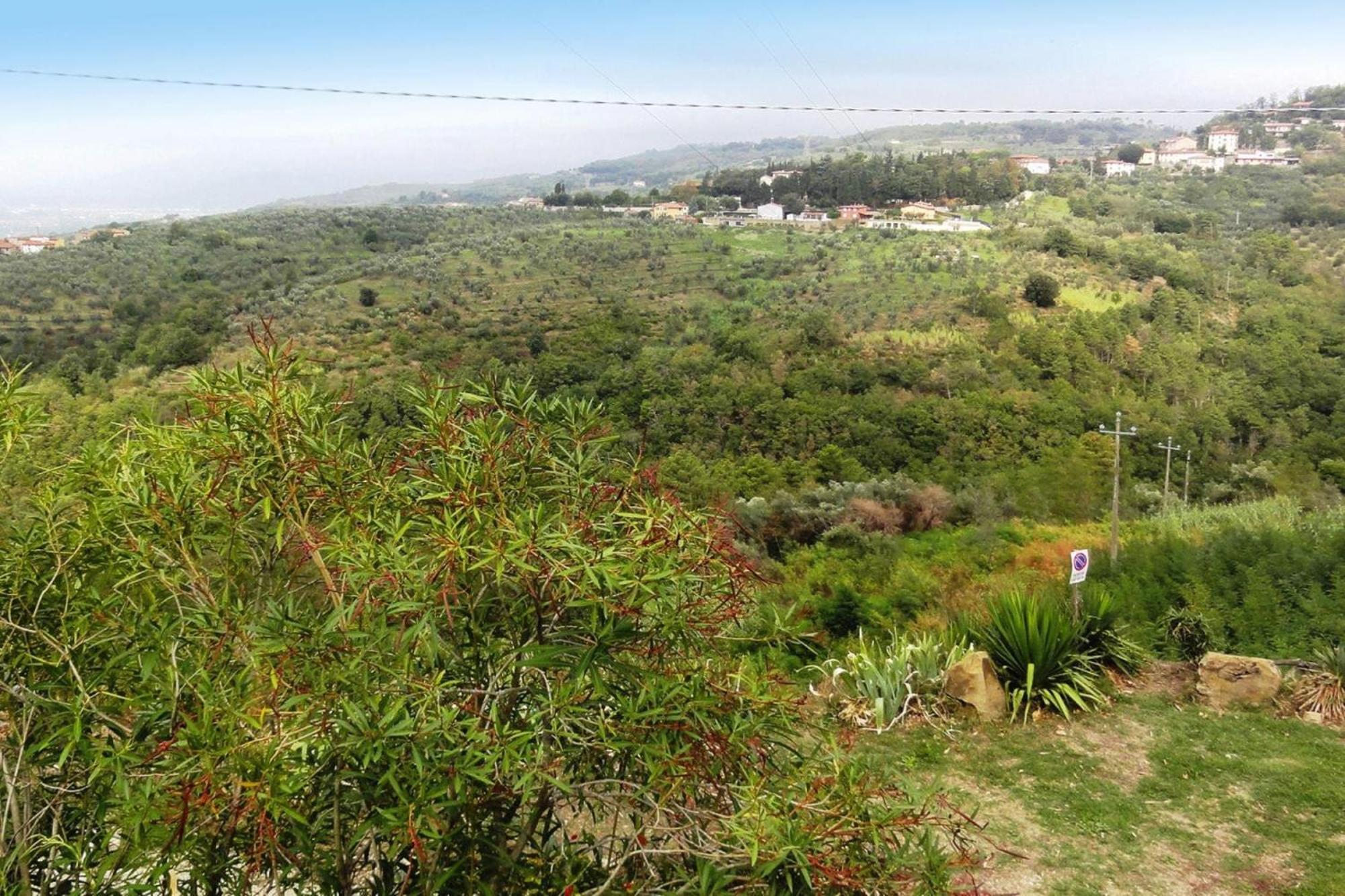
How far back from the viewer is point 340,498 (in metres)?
1.67

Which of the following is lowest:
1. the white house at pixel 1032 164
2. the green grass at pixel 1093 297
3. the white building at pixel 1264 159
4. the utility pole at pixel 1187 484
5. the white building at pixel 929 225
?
the utility pole at pixel 1187 484

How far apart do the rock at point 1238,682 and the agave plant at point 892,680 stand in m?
1.41

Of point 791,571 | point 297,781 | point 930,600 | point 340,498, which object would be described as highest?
point 340,498

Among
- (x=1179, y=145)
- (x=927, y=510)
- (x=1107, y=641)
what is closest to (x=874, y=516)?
(x=927, y=510)

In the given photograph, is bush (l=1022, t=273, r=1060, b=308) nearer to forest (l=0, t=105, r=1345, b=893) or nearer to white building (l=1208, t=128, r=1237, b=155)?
forest (l=0, t=105, r=1345, b=893)

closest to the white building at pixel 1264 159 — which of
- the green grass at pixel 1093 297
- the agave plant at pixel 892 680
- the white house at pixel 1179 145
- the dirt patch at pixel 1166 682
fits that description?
the white house at pixel 1179 145

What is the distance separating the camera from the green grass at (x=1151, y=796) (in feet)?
11.8

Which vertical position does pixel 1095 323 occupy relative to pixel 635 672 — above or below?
below

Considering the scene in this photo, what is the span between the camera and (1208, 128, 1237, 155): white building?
157ft

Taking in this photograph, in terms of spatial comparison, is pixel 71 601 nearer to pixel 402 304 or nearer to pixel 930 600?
pixel 930 600

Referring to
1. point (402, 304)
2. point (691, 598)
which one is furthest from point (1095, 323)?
point (691, 598)

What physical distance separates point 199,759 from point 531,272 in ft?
121

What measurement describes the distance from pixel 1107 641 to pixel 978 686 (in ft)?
3.69

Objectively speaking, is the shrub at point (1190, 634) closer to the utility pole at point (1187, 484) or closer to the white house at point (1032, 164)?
the utility pole at point (1187, 484)
